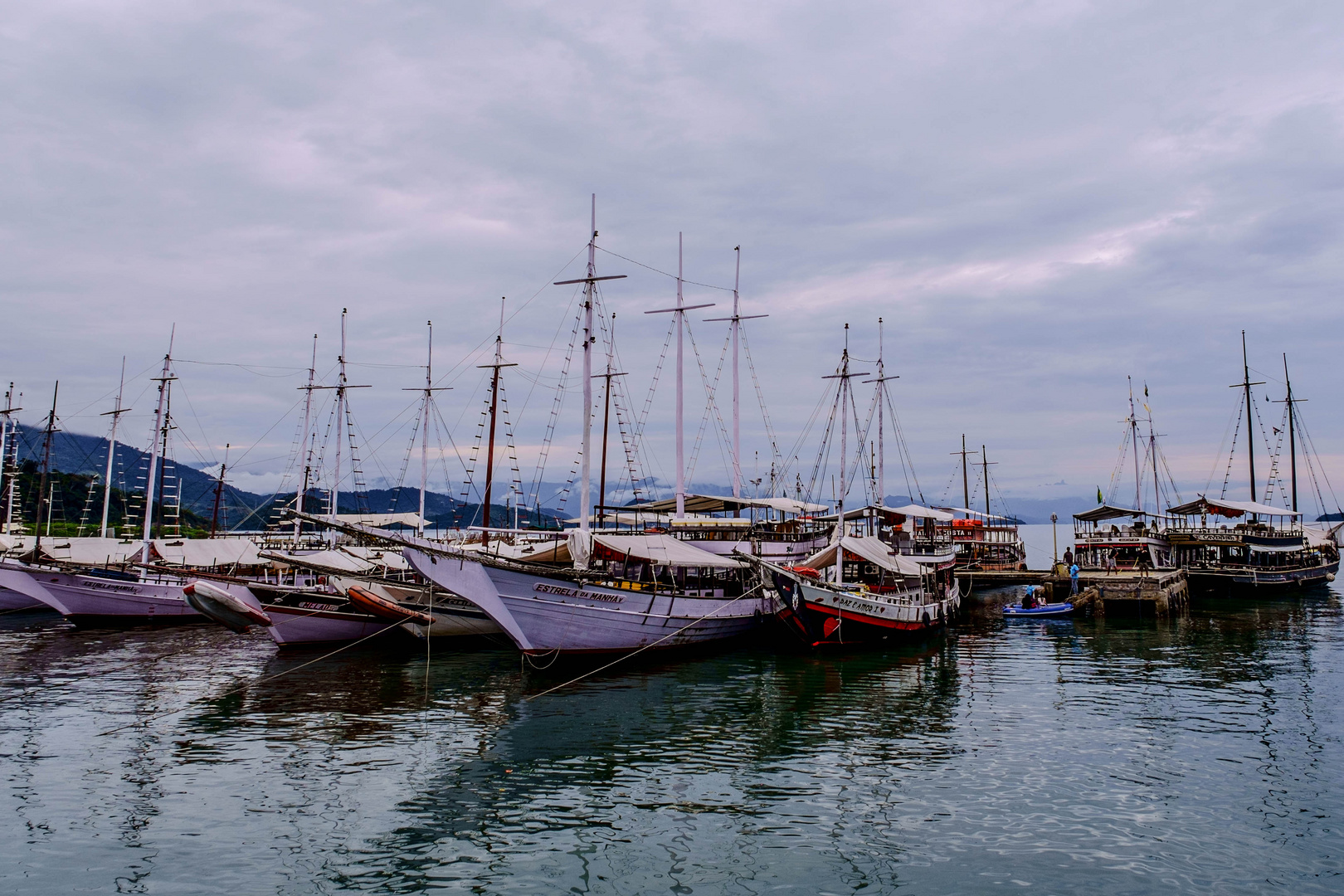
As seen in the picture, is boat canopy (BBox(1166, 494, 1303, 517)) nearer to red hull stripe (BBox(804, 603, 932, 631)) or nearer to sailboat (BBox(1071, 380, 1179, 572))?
sailboat (BBox(1071, 380, 1179, 572))

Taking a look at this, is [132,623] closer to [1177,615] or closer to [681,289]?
[681,289]

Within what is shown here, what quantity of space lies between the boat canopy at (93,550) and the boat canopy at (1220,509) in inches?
3436

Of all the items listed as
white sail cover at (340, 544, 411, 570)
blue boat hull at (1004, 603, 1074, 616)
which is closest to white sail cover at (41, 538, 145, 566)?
white sail cover at (340, 544, 411, 570)

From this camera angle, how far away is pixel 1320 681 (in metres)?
28.0

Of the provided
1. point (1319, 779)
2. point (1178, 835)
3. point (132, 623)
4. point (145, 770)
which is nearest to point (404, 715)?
point (145, 770)

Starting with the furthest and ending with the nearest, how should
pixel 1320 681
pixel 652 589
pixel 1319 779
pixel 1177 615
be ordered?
pixel 1177 615, pixel 652 589, pixel 1320 681, pixel 1319 779

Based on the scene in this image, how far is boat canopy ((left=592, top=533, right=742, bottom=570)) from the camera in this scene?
3328cm

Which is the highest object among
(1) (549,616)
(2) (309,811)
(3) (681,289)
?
(3) (681,289)

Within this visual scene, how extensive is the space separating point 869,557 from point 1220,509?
2075 inches

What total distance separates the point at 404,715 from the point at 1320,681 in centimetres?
3132

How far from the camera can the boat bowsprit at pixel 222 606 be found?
1336 inches

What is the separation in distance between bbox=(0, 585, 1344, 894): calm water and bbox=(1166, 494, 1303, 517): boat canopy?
156 feet

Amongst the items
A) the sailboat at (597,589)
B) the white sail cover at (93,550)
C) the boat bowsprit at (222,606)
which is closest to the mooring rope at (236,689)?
the boat bowsprit at (222,606)

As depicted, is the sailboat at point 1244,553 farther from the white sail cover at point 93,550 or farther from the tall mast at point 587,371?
the white sail cover at point 93,550
